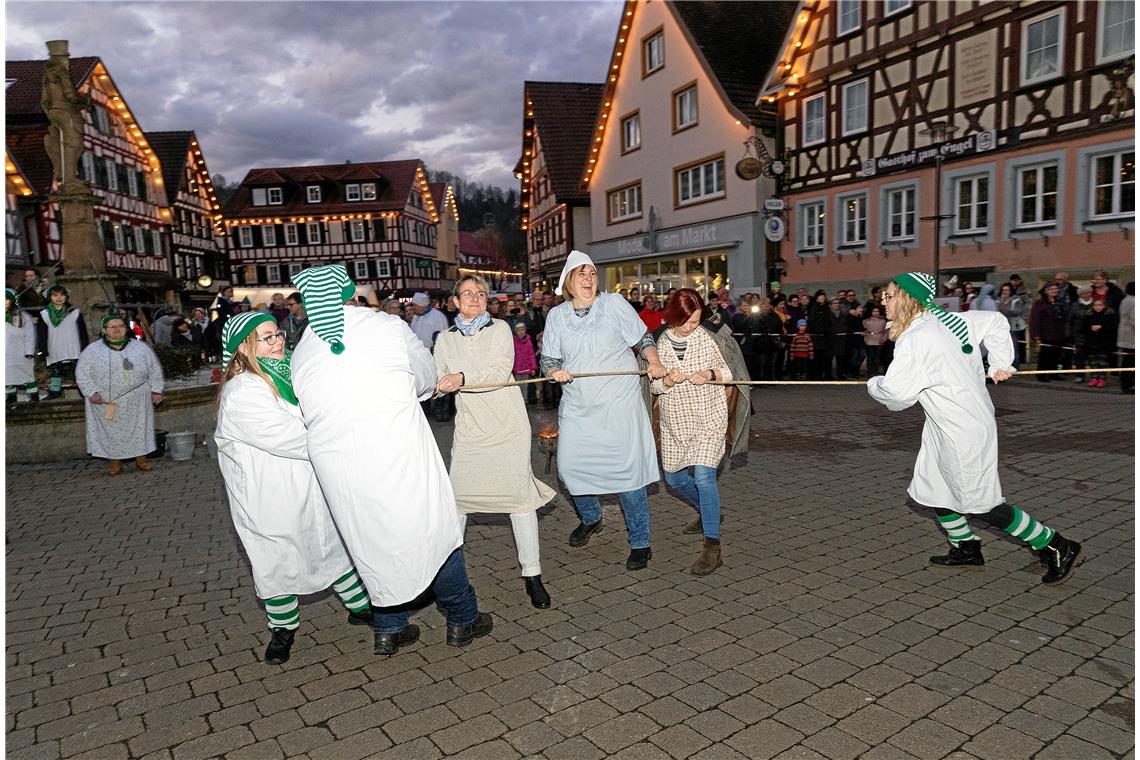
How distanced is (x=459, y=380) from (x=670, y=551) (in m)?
2.16

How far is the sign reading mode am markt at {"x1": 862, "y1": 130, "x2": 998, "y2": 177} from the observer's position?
18.1 metres

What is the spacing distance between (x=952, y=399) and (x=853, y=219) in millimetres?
18638

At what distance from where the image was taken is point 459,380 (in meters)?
4.45

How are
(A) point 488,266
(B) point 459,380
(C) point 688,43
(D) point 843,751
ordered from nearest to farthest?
(D) point 843,751 → (B) point 459,380 → (C) point 688,43 → (A) point 488,266

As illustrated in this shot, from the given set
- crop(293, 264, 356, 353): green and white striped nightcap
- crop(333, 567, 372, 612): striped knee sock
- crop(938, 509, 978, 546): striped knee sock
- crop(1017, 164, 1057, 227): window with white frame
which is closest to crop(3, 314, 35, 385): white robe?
crop(333, 567, 372, 612): striped knee sock

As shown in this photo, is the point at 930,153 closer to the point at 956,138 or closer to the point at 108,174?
the point at 956,138

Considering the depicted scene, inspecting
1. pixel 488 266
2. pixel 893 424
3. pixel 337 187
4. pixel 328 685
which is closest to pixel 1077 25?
pixel 893 424

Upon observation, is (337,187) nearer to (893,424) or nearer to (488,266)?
(488,266)

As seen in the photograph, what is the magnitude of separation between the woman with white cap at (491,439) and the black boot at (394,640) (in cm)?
68

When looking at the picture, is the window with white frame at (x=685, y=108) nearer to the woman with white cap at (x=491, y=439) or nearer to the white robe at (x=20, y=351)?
the white robe at (x=20, y=351)

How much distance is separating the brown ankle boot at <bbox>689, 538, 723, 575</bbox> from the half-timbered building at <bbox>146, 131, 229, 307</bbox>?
4380 centimetres

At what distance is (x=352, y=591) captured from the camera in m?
4.41

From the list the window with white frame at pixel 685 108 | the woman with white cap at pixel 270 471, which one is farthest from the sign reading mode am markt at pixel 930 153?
the woman with white cap at pixel 270 471

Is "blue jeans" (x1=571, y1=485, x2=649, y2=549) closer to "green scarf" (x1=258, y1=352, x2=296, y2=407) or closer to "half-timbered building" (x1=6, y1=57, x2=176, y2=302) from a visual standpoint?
"green scarf" (x1=258, y1=352, x2=296, y2=407)
